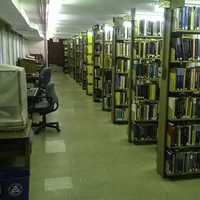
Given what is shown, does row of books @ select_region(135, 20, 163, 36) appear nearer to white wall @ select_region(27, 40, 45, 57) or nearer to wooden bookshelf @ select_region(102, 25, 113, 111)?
wooden bookshelf @ select_region(102, 25, 113, 111)

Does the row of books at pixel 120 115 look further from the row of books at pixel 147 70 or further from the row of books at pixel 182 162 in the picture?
the row of books at pixel 182 162

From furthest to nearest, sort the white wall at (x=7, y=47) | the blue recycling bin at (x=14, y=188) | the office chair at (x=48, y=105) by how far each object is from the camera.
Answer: the white wall at (x=7, y=47) → the office chair at (x=48, y=105) → the blue recycling bin at (x=14, y=188)

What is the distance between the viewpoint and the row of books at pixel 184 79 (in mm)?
3506

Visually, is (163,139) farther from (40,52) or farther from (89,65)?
(40,52)

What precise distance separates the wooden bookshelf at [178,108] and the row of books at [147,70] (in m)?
1.28

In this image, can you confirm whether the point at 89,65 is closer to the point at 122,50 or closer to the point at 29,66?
the point at 29,66

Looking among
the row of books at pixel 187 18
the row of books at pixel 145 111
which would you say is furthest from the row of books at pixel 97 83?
the row of books at pixel 187 18

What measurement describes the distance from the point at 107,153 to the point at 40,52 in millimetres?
14978

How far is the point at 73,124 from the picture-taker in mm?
6258

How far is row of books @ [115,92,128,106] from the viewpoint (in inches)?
249

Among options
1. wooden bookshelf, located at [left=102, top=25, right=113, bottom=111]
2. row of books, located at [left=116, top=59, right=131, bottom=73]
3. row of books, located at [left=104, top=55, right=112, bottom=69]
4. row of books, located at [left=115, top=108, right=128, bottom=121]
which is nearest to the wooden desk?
row of books, located at [left=115, top=108, right=128, bottom=121]

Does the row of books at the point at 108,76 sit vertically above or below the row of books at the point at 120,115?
above

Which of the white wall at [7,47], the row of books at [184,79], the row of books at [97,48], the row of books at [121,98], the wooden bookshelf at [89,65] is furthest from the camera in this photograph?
the wooden bookshelf at [89,65]

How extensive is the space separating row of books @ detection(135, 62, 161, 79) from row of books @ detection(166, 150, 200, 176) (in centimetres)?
171
